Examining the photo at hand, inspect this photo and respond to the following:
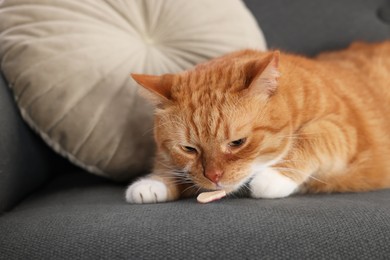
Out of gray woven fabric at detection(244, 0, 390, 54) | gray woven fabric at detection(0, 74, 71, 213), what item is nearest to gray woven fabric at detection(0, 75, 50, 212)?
gray woven fabric at detection(0, 74, 71, 213)

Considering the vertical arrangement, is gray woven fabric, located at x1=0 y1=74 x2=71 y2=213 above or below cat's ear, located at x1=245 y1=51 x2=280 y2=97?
below

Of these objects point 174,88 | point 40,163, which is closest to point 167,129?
point 174,88

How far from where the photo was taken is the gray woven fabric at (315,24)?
2.21m

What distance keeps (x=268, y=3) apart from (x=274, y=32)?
6.4 inches

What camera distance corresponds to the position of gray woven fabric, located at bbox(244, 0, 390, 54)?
221 cm

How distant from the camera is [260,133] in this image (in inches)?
50.6

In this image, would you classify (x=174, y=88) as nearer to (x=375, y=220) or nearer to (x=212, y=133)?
(x=212, y=133)

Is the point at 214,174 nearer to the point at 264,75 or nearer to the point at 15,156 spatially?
the point at 264,75

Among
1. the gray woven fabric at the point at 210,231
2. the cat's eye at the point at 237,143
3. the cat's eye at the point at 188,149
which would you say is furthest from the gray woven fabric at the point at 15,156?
the cat's eye at the point at 237,143

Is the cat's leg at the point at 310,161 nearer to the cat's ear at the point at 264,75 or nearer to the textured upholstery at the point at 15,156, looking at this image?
the cat's ear at the point at 264,75

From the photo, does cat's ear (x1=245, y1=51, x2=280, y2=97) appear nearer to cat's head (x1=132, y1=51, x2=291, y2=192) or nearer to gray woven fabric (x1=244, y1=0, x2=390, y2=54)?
cat's head (x1=132, y1=51, x2=291, y2=192)

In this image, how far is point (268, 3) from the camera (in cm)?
225

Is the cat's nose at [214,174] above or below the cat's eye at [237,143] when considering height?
below

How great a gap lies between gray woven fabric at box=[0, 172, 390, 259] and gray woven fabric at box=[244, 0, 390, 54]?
44.4 inches
